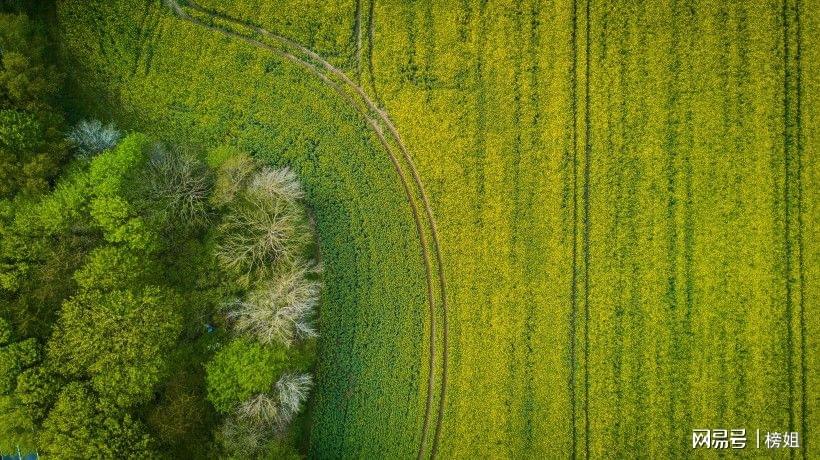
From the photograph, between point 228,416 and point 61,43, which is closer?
point 228,416

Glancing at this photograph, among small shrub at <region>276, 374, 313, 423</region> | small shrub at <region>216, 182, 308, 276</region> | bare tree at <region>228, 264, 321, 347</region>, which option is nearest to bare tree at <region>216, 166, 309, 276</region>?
small shrub at <region>216, 182, 308, 276</region>

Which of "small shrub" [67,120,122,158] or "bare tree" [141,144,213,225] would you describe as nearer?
"bare tree" [141,144,213,225]

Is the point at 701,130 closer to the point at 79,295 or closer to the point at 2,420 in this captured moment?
the point at 79,295

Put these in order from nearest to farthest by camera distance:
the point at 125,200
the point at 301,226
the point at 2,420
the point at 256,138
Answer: the point at 2,420
the point at 125,200
the point at 301,226
the point at 256,138

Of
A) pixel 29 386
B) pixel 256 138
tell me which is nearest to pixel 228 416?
pixel 29 386

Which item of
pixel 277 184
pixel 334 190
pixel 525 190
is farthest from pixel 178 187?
pixel 525 190

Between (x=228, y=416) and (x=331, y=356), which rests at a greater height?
(x=331, y=356)

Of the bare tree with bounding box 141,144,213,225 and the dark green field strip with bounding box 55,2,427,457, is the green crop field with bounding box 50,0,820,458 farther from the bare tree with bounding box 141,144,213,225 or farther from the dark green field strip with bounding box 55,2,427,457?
the bare tree with bounding box 141,144,213,225
